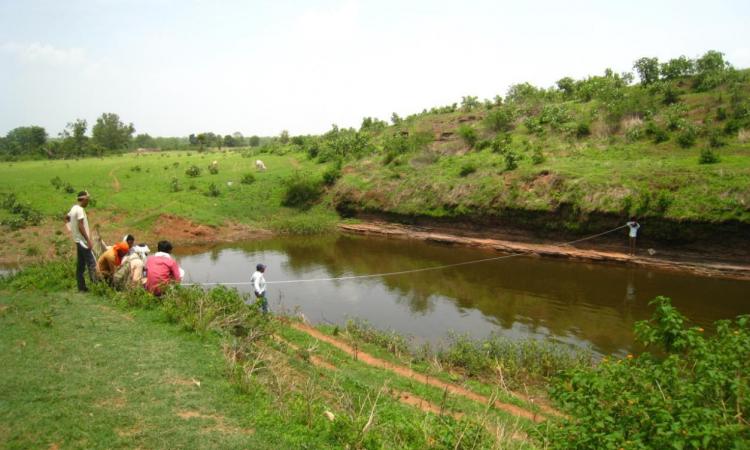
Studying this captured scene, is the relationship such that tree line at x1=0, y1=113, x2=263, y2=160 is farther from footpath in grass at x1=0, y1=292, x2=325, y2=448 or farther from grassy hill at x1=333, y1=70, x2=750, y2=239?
footpath in grass at x1=0, y1=292, x2=325, y2=448

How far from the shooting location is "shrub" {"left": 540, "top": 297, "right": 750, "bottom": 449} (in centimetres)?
397

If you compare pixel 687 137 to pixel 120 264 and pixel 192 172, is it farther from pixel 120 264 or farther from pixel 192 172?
pixel 192 172

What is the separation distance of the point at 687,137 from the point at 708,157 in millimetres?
3286

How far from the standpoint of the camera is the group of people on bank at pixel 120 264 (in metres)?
9.20

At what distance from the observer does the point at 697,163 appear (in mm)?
20375

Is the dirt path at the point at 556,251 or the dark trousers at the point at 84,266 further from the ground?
the dark trousers at the point at 84,266

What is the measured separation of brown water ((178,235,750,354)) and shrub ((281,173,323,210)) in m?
9.59

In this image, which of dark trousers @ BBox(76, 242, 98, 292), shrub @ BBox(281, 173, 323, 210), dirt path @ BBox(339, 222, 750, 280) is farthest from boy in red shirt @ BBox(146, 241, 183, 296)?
shrub @ BBox(281, 173, 323, 210)

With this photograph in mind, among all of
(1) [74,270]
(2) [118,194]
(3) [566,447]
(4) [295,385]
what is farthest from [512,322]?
(2) [118,194]

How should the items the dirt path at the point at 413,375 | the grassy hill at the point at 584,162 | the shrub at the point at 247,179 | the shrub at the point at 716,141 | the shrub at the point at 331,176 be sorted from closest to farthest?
the dirt path at the point at 413,375, the grassy hill at the point at 584,162, the shrub at the point at 716,141, the shrub at the point at 331,176, the shrub at the point at 247,179

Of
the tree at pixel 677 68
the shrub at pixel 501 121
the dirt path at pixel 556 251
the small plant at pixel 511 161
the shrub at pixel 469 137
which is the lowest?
the dirt path at pixel 556 251

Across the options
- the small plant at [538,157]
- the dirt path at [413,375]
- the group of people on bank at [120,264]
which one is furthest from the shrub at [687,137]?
the group of people on bank at [120,264]

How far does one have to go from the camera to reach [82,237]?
367 inches

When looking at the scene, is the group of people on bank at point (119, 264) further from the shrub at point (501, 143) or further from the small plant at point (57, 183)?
the small plant at point (57, 183)
